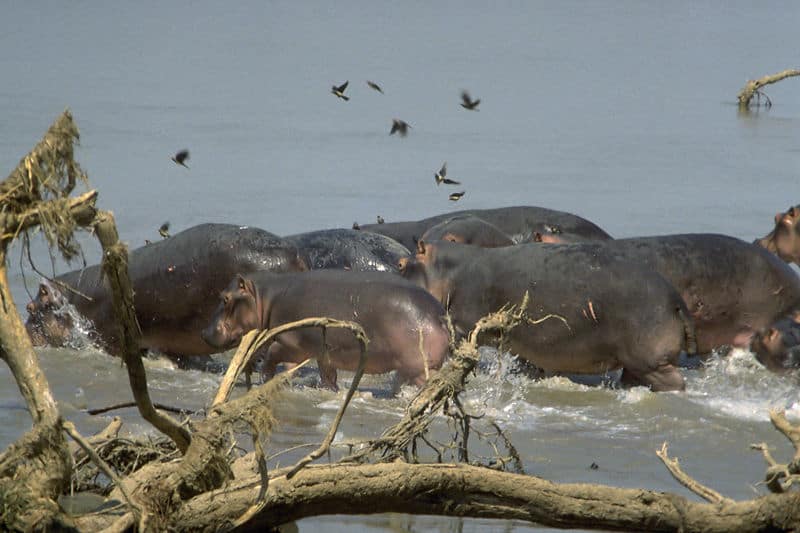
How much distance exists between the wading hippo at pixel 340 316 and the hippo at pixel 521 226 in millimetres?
1988

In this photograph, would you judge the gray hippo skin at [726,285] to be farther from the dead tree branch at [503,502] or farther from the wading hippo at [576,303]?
the dead tree branch at [503,502]

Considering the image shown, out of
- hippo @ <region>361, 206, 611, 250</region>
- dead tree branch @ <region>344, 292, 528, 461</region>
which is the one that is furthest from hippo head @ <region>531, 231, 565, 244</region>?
dead tree branch @ <region>344, 292, 528, 461</region>

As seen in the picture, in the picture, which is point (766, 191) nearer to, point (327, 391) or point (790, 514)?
point (327, 391)

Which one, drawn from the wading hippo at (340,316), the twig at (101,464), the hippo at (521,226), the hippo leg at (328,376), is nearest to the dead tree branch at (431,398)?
the twig at (101,464)

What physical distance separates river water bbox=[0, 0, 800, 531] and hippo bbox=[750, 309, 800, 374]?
0.28ft

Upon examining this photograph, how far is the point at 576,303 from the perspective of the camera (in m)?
7.68

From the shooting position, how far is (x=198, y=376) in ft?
26.6

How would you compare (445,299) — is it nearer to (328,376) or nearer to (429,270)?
(429,270)

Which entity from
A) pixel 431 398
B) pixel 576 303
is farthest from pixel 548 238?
pixel 431 398

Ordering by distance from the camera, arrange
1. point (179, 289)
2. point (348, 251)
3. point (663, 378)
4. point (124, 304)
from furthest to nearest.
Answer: point (348, 251), point (179, 289), point (663, 378), point (124, 304)

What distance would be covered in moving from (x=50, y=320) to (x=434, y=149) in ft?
29.1

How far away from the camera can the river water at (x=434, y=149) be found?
689 cm

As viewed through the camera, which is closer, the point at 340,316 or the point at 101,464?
the point at 101,464

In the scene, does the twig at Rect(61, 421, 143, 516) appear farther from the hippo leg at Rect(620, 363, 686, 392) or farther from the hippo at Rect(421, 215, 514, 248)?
the hippo at Rect(421, 215, 514, 248)
